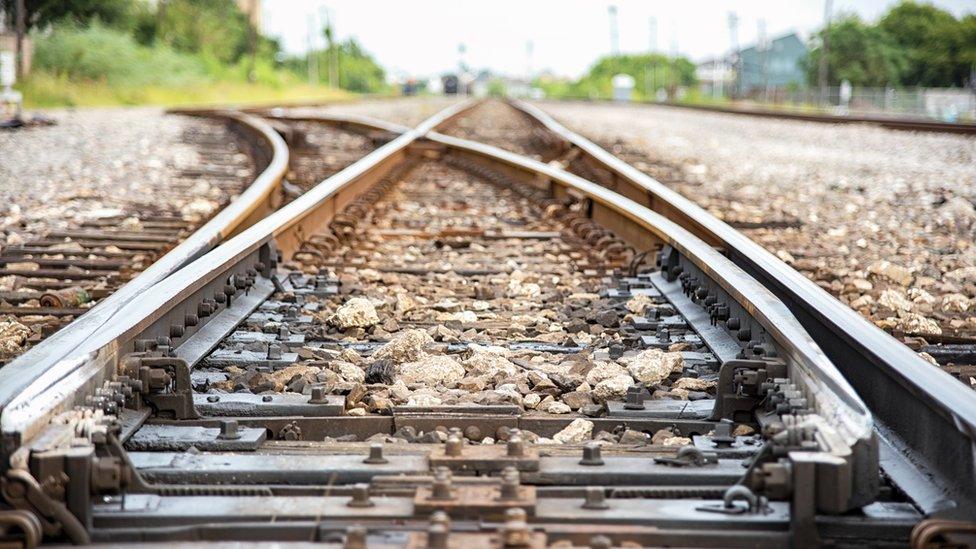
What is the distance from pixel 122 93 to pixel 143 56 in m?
6.49

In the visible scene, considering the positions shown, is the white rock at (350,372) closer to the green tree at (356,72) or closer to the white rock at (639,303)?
the white rock at (639,303)

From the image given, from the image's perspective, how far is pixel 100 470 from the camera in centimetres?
226

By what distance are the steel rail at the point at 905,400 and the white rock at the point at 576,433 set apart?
2.31ft

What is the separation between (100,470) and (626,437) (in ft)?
4.18

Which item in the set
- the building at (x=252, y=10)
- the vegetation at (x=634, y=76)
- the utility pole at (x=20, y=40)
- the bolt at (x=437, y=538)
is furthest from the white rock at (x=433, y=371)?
the vegetation at (x=634, y=76)

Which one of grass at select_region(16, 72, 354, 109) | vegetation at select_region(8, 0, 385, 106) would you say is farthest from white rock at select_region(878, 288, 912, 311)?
vegetation at select_region(8, 0, 385, 106)

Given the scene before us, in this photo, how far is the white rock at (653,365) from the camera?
3480 millimetres

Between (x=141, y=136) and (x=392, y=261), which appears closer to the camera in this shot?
(x=392, y=261)

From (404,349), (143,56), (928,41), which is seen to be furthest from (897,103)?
(404,349)

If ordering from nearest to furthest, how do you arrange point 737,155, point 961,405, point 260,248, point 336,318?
Result: point 961,405, point 336,318, point 260,248, point 737,155

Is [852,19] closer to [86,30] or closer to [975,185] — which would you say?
[86,30]

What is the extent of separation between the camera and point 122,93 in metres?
34.8

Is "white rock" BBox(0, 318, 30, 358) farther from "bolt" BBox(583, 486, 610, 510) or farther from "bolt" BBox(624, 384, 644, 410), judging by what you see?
"bolt" BBox(583, 486, 610, 510)

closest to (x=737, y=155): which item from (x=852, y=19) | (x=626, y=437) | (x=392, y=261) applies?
(x=392, y=261)
